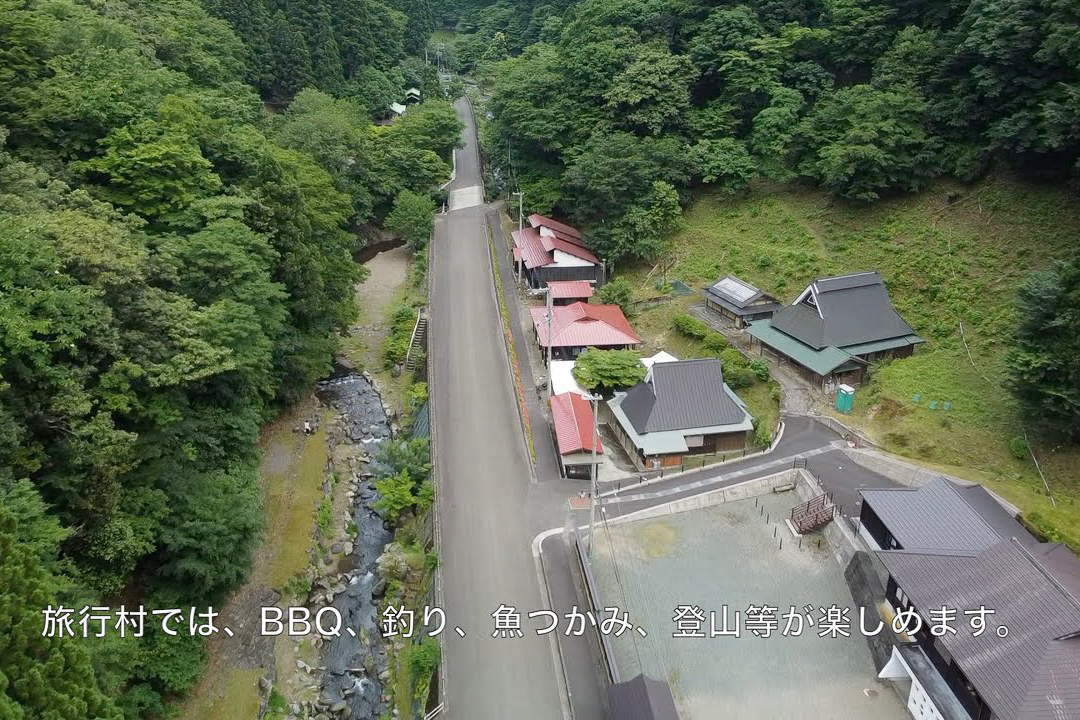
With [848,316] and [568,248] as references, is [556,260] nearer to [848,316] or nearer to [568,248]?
[568,248]

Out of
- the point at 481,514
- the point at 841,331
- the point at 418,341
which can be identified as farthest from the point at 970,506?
the point at 418,341

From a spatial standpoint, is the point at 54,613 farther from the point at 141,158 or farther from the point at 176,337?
the point at 141,158

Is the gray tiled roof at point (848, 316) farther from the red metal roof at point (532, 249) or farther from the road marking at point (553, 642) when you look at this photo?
the red metal roof at point (532, 249)

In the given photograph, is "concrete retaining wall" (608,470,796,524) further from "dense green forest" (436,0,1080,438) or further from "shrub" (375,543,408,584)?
"dense green forest" (436,0,1080,438)

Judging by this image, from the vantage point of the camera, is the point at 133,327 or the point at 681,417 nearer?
the point at 133,327

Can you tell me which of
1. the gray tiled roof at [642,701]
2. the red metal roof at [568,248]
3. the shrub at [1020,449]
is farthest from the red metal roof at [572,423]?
the red metal roof at [568,248]

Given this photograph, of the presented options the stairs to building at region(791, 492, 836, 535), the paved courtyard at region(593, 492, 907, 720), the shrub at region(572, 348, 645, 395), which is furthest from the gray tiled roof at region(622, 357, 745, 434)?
the stairs to building at region(791, 492, 836, 535)

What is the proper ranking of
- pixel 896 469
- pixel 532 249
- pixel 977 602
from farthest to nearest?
pixel 532 249, pixel 896 469, pixel 977 602
